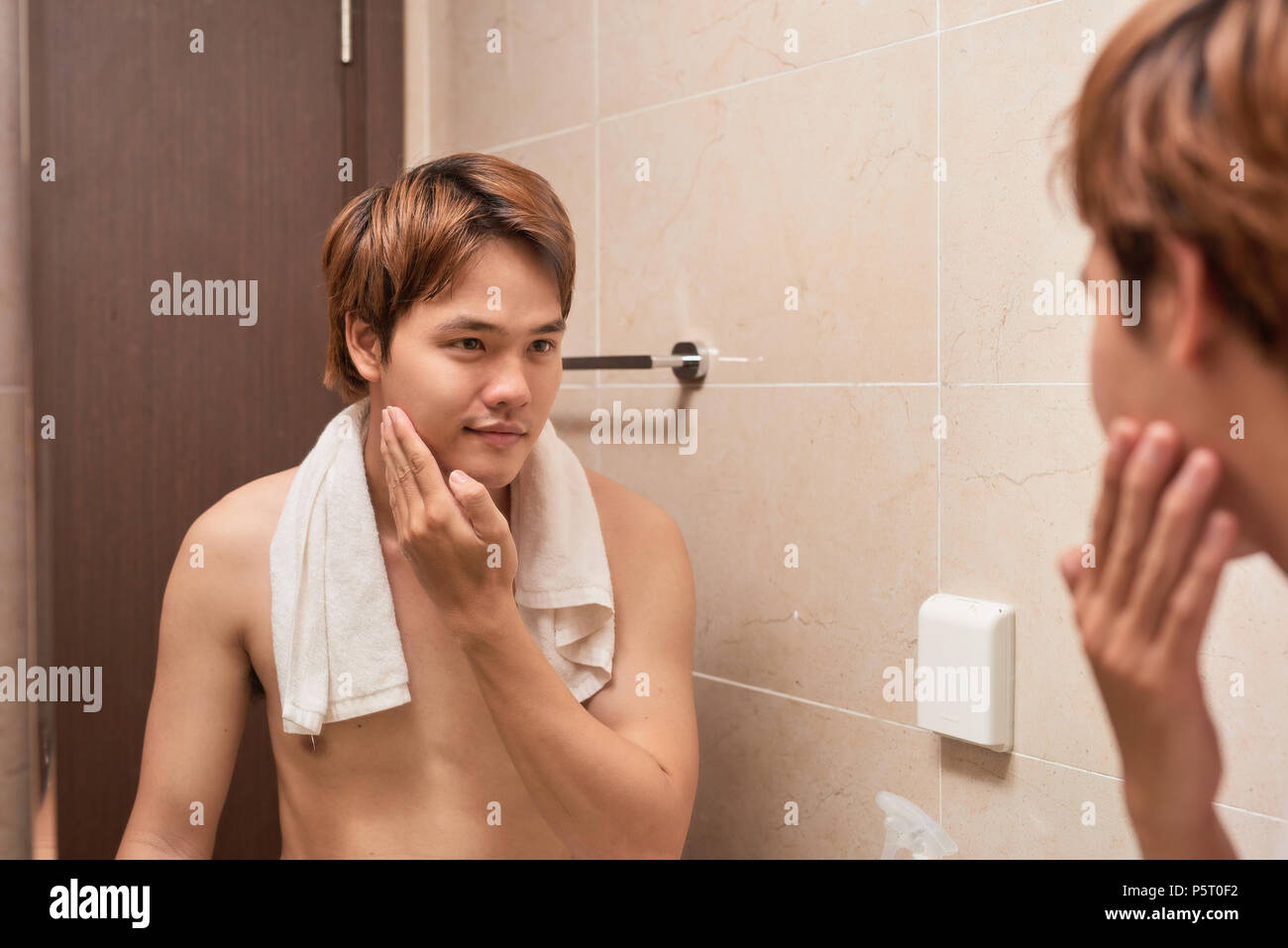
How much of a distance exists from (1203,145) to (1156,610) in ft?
0.49

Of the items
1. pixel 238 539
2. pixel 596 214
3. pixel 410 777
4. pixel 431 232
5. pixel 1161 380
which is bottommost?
pixel 410 777

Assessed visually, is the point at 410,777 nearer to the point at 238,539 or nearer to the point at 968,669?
the point at 238,539

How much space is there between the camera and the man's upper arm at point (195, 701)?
0.87 m

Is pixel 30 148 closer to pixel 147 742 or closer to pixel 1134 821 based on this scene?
pixel 147 742

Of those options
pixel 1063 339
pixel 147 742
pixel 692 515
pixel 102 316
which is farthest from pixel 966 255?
pixel 102 316

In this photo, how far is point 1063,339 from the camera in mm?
764

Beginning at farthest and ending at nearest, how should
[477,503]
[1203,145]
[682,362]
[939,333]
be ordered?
[682,362] < [939,333] < [477,503] < [1203,145]

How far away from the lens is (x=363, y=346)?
88cm

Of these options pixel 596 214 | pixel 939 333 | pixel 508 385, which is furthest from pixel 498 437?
pixel 596 214

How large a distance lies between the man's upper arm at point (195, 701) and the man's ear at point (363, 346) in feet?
0.64

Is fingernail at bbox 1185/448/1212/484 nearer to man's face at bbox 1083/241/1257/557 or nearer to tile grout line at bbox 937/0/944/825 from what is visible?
man's face at bbox 1083/241/1257/557

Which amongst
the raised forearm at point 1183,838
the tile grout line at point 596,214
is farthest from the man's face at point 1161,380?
the tile grout line at point 596,214

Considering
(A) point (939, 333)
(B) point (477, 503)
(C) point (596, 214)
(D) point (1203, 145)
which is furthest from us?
(C) point (596, 214)

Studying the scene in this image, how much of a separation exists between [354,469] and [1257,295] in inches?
29.9
